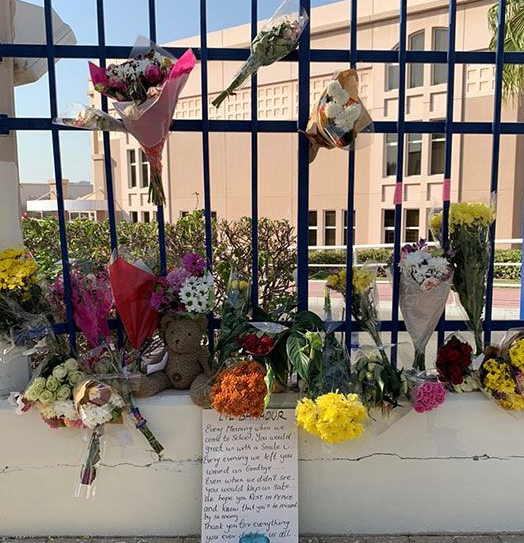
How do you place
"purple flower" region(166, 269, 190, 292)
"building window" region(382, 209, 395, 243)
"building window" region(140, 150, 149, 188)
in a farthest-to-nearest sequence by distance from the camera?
"building window" region(382, 209, 395, 243), "building window" region(140, 150, 149, 188), "purple flower" region(166, 269, 190, 292)

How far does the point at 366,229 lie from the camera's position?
17.7 m

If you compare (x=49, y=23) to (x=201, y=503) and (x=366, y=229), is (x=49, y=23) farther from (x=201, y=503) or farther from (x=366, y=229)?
(x=366, y=229)

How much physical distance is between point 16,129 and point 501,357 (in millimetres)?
2414

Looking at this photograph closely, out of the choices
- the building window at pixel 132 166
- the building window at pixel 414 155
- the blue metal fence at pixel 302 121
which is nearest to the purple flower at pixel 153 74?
the blue metal fence at pixel 302 121

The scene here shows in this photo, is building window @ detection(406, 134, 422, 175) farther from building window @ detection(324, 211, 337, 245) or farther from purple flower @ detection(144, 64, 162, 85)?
purple flower @ detection(144, 64, 162, 85)

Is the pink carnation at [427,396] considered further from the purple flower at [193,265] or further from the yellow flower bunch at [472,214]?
the purple flower at [193,265]

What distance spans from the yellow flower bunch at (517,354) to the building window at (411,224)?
14015 millimetres

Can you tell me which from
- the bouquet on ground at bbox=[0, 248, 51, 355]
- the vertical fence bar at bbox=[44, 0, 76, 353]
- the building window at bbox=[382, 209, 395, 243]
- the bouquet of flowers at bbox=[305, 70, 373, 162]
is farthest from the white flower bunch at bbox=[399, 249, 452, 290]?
the building window at bbox=[382, 209, 395, 243]

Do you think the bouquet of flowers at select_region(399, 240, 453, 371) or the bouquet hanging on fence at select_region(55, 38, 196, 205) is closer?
the bouquet hanging on fence at select_region(55, 38, 196, 205)

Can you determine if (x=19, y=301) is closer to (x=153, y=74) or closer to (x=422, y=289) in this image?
(x=153, y=74)

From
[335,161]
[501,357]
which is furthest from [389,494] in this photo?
[335,161]

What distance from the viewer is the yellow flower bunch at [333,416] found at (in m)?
1.96

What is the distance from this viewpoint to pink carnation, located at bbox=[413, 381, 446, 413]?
2.22 meters

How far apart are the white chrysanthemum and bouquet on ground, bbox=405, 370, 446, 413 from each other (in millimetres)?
1248
